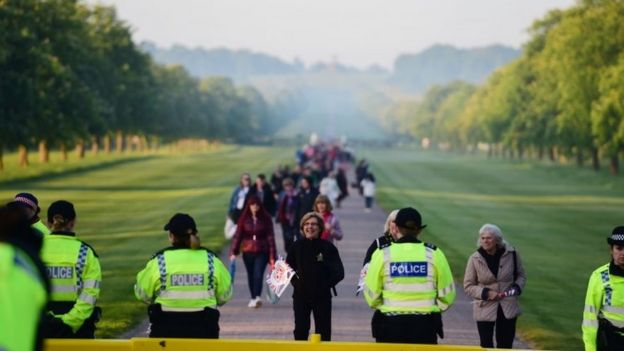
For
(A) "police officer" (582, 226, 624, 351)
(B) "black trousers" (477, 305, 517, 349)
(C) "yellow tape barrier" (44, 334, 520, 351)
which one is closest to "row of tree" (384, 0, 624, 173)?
(B) "black trousers" (477, 305, 517, 349)

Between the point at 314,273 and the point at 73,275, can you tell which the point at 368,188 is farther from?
the point at 73,275

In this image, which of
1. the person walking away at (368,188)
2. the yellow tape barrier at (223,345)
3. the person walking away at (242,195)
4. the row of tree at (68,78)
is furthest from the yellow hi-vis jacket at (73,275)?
the row of tree at (68,78)

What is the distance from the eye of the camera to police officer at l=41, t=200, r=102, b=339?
9.16m

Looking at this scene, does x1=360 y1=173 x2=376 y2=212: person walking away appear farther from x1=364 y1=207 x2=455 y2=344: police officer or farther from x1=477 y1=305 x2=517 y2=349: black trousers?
x1=364 y1=207 x2=455 y2=344: police officer

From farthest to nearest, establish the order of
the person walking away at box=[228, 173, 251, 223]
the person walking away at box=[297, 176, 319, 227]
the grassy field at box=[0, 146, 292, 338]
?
the person walking away at box=[228, 173, 251, 223]
the grassy field at box=[0, 146, 292, 338]
the person walking away at box=[297, 176, 319, 227]

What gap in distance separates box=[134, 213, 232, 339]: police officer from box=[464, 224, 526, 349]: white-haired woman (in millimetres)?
3584

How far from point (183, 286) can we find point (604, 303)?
312cm

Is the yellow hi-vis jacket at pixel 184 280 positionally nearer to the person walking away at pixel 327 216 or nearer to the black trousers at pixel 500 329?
the black trousers at pixel 500 329

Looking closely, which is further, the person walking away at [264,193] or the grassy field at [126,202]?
the person walking away at [264,193]

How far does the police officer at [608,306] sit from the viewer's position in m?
9.48

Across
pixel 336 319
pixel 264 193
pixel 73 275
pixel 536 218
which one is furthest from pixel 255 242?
pixel 536 218

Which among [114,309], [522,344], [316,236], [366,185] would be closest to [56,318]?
[316,236]

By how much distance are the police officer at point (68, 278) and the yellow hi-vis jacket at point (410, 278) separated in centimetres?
209

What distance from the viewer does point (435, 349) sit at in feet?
29.6
